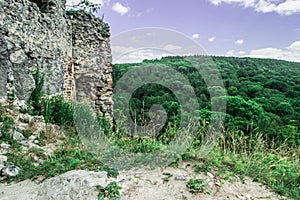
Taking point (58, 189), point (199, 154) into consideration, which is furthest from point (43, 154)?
point (199, 154)

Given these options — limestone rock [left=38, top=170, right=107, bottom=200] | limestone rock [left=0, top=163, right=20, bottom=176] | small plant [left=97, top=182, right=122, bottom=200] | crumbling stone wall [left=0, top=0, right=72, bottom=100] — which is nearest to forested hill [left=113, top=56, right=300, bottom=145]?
crumbling stone wall [left=0, top=0, right=72, bottom=100]

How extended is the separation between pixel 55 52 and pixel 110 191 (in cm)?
503

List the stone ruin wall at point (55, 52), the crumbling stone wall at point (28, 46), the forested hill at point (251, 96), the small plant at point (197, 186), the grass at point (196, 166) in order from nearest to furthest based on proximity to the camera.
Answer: the small plant at point (197, 186) < the grass at point (196, 166) < the crumbling stone wall at point (28, 46) < the stone ruin wall at point (55, 52) < the forested hill at point (251, 96)

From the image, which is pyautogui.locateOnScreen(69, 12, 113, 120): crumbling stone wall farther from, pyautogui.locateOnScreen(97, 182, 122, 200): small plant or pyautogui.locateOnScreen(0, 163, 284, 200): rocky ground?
pyautogui.locateOnScreen(97, 182, 122, 200): small plant

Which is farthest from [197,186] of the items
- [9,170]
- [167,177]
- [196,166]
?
[9,170]

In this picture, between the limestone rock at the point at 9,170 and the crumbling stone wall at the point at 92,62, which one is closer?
the limestone rock at the point at 9,170

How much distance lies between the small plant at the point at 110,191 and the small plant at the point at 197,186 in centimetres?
71

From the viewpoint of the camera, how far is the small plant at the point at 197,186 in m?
2.81

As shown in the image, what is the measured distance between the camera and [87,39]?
8.63m

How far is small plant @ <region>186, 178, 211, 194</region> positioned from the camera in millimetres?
2814

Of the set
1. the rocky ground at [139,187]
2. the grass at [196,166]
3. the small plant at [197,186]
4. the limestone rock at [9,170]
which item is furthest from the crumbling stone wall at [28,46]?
the small plant at [197,186]

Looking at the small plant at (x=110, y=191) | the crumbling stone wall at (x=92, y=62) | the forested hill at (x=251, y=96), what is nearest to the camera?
the small plant at (x=110, y=191)

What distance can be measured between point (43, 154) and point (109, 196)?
162 cm

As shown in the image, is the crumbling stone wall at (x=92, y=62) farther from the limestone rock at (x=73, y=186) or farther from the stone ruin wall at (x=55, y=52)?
the limestone rock at (x=73, y=186)
